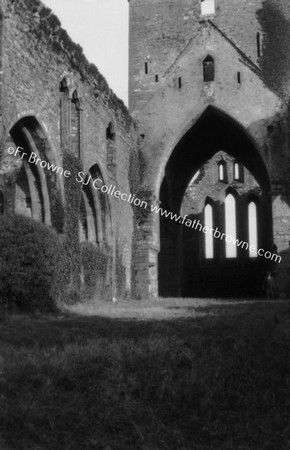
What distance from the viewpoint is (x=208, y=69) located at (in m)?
21.1

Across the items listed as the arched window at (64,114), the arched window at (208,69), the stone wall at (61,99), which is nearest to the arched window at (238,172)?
the arched window at (208,69)

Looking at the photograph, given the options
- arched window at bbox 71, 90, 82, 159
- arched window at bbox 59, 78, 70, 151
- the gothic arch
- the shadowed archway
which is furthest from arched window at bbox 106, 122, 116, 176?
the gothic arch

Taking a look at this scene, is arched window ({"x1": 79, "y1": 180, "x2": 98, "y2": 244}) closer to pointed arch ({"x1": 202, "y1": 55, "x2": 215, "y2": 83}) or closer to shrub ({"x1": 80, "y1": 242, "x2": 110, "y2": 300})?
shrub ({"x1": 80, "y1": 242, "x2": 110, "y2": 300})

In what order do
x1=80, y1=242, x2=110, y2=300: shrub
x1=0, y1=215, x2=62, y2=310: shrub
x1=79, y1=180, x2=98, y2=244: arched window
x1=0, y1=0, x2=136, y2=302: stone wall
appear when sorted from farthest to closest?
x1=79, y1=180, x2=98, y2=244: arched window → x1=80, y1=242, x2=110, y2=300: shrub → x1=0, y1=0, x2=136, y2=302: stone wall → x1=0, y1=215, x2=62, y2=310: shrub

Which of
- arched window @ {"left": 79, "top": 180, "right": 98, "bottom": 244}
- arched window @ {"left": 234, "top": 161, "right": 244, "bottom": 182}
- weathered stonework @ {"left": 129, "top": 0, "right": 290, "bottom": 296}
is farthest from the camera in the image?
arched window @ {"left": 234, "top": 161, "right": 244, "bottom": 182}

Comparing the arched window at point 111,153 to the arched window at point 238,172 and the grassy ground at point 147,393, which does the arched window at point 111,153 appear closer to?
the grassy ground at point 147,393

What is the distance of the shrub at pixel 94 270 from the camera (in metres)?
15.5

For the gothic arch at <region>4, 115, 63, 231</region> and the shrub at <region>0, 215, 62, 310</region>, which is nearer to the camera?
the shrub at <region>0, 215, 62, 310</region>

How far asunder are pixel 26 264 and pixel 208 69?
12630 mm

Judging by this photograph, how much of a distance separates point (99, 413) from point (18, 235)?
6.70 metres

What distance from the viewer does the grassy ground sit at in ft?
13.4

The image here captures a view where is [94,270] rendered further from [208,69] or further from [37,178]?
[208,69]

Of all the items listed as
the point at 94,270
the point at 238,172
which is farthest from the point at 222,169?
→ the point at 94,270

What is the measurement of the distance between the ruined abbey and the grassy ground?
18.5ft
